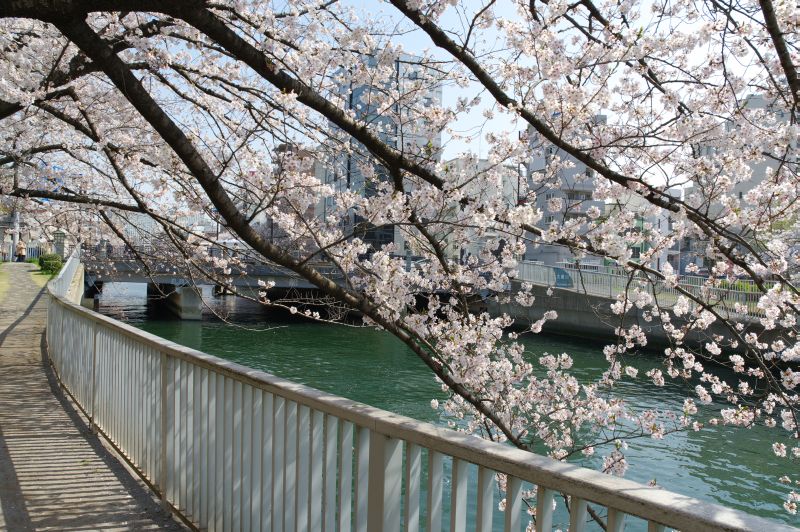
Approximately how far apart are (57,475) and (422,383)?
13448 mm

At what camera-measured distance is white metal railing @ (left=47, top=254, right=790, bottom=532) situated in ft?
5.66

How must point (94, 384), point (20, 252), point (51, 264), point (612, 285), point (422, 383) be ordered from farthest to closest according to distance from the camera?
point (20, 252)
point (51, 264)
point (612, 285)
point (422, 383)
point (94, 384)

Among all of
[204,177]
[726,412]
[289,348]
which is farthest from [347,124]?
[289,348]

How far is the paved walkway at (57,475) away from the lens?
4.02 meters

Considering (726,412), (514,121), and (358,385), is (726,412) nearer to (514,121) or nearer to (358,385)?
(514,121)

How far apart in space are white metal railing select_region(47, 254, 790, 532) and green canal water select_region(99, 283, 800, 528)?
2.25m

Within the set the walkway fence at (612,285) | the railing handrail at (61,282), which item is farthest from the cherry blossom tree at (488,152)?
Answer: the walkway fence at (612,285)

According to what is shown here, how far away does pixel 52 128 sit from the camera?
34.0ft

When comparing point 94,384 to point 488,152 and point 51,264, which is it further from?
point 51,264

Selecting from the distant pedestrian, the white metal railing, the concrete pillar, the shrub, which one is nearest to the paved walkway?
the white metal railing

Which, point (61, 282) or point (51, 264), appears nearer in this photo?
point (61, 282)

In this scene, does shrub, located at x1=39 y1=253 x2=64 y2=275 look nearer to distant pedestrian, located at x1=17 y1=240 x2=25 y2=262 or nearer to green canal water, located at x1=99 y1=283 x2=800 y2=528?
green canal water, located at x1=99 y1=283 x2=800 y2=528

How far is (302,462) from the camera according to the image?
113 inches

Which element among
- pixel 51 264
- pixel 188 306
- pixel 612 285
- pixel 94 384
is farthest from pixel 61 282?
pixel 51 264
